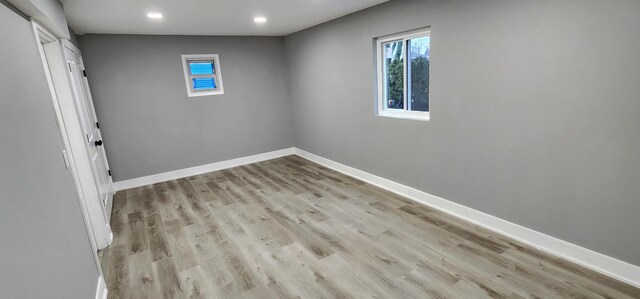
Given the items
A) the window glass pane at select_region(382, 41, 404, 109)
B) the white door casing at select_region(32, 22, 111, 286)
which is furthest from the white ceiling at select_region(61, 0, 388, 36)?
the window glass pane at select_region(382, 41, 404, 109)

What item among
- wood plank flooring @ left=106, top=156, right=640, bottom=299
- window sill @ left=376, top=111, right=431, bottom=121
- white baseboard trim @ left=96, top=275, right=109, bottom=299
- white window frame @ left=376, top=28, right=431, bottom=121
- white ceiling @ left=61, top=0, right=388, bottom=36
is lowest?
wood plank flooring @ left=106, top=156, right=640, bottom=299

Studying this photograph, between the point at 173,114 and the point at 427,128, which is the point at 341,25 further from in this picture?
the point at 173,114

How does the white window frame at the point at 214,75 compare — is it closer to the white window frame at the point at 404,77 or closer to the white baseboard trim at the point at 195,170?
the white baseboard trim at the point at 195,170

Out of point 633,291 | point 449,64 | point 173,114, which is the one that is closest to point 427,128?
point 449,64

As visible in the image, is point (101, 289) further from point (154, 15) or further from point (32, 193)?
point (154, 15)

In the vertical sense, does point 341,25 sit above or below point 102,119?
above

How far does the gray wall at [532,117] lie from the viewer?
2.00 m

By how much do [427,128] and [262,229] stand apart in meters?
2.07

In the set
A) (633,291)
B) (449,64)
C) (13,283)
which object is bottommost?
(633,291)

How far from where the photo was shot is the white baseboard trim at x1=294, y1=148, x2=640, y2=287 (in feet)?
6.91

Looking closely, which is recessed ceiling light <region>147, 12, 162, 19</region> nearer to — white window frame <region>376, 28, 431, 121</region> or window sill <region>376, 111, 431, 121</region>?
white window frame <region>376, 28, 431, 121</region>

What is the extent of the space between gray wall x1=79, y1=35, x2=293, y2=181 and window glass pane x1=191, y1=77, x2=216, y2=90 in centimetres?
20

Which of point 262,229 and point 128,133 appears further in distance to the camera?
point 128,133

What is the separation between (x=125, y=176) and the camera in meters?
4.70
